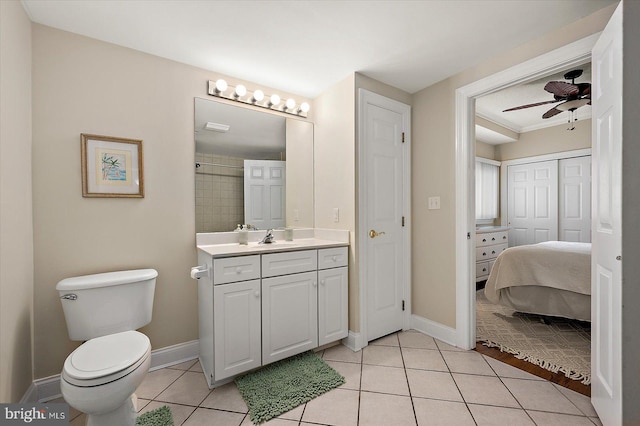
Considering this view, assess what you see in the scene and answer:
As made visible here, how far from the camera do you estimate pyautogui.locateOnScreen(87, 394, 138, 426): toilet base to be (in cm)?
133

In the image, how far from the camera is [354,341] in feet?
7.67

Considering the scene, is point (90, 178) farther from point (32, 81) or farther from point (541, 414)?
point (541, 414)

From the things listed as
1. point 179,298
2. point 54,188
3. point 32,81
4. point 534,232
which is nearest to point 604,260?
point 179,298

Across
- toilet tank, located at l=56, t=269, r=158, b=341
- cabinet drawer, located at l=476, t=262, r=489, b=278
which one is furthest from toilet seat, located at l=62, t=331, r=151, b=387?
cabinet drawer, located at l=476, t=262, r=489, b=278

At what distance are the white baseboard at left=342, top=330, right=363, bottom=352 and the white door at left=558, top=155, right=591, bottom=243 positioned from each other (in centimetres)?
420

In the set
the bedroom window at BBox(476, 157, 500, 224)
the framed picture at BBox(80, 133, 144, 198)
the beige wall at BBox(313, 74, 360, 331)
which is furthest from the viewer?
the bedroom window at BBox(476, 157, 500, 224)

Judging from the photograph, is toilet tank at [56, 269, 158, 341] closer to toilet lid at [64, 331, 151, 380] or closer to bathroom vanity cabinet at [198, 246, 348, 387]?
toilet lid at [64, 331, 151, 380]

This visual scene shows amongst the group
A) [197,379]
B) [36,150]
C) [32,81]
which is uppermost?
[32,81]

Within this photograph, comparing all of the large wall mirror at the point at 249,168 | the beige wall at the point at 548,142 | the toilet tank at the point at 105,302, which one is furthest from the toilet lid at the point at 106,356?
the beige wall at the point at 548,142

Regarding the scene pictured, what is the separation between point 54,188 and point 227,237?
113cm

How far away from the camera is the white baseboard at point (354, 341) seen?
233cm

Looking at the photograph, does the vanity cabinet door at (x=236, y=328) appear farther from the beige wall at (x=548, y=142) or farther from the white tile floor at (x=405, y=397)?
the beige wall at (x=548, y=142)

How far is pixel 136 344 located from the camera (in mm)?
1468

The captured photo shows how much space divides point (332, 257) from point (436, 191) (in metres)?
1.12
